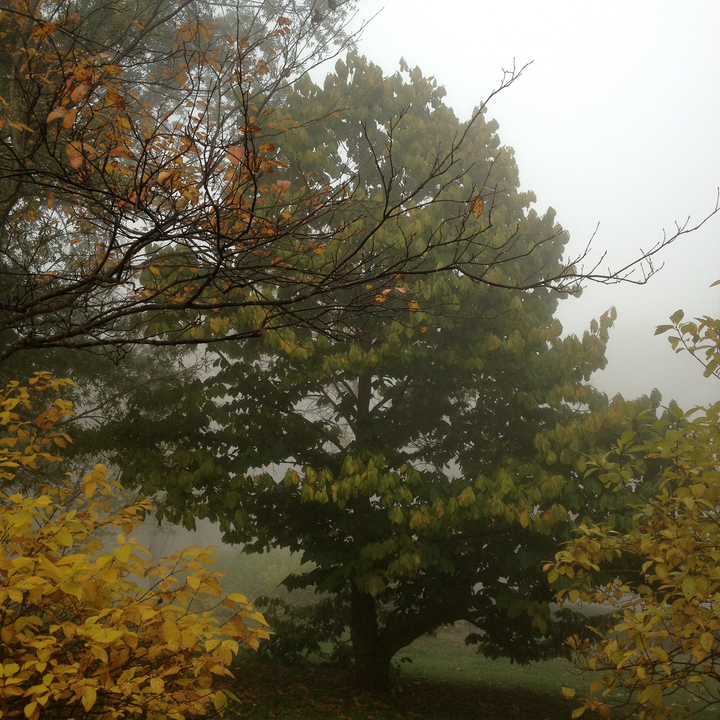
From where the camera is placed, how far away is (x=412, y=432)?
7.65 m

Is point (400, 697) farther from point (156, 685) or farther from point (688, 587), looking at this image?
point (156, 685)

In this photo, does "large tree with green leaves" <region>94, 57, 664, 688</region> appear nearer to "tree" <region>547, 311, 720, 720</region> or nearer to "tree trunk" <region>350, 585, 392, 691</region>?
"tree trunk" <region>350, 585, 392, 691</region>

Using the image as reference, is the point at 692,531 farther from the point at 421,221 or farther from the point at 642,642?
the point at 421,221

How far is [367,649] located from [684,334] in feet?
20.6

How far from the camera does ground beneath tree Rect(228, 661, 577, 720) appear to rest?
659cm

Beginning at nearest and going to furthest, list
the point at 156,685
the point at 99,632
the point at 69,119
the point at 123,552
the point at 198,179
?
the point at 99,632 → the point at 156,685 → the point at 123,552 → the point at 69,119 → the point at 198,179

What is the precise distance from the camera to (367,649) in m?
7.82

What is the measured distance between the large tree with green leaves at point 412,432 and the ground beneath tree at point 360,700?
646 mm

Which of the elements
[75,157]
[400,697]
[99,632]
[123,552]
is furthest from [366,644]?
[75,157]

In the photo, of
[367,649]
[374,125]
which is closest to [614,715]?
[367,649]

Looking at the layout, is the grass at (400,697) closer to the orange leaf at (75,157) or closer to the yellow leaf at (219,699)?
the yellow leaf at (219,699)

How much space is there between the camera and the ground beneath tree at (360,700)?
21.6 feet

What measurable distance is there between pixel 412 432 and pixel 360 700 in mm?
3476

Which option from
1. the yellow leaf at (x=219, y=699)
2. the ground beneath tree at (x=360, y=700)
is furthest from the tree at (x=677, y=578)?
the ground beneath tree at (x=360, y=700)
